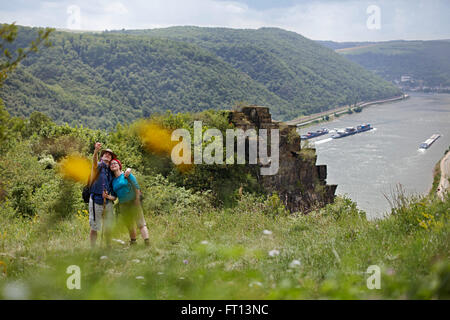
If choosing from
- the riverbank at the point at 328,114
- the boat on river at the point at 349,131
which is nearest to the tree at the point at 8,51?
the boat on river at the point at 349,131

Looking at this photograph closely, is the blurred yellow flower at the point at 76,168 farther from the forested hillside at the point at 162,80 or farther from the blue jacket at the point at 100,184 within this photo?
the forested hillside at the point at 162,80

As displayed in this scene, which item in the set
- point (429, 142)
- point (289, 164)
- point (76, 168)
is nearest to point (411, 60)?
point (429, 142)

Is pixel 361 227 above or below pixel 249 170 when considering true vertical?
below

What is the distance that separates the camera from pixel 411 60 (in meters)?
134

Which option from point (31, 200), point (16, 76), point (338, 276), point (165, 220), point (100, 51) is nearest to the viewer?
point (338, 276)

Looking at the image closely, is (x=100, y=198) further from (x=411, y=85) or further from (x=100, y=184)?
(x=411, y=85)

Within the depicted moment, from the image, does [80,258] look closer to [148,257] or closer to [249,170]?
[148,257]

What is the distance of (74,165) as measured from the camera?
10484 millimetres

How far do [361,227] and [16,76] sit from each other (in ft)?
212

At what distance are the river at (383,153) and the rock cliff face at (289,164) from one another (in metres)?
6.89

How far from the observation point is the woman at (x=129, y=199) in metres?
4.33

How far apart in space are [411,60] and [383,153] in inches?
3976

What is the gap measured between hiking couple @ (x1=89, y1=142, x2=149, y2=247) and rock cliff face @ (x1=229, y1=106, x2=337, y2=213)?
8.81 m
